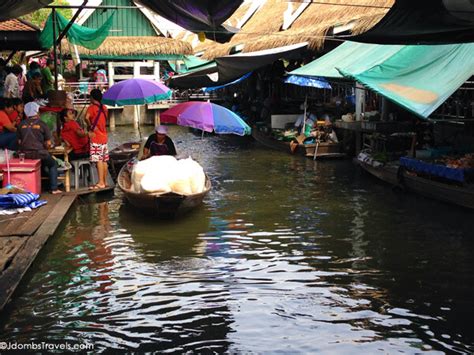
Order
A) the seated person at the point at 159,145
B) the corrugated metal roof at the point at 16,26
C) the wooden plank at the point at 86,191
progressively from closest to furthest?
the wooden plank at the point at 86,191
the seated person at the point at 159,145
the corrugated metal roof at the point at 16,26

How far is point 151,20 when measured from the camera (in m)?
28.1

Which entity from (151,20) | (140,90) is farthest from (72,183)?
(151,20)

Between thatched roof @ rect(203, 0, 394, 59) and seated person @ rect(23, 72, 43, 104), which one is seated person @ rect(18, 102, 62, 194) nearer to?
thatched roof @ rect(203, 0, 394, 59)

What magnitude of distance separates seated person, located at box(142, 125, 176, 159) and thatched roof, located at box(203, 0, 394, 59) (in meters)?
2.04

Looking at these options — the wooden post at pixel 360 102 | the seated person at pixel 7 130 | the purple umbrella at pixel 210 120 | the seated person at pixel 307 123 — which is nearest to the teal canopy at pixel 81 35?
the purple umbrella at pixel 210 120

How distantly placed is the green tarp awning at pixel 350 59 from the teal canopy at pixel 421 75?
0.37 meters

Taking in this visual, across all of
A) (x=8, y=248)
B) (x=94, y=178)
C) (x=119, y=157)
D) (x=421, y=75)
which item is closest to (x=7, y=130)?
(x=94, y=178)

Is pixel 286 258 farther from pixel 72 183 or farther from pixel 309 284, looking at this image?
pixel 72 183

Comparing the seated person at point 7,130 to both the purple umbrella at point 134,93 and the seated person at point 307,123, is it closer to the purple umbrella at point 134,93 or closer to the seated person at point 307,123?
the purple umbrella at point 134,93

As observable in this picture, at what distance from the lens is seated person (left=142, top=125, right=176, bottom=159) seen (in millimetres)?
9961

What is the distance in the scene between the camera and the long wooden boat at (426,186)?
8977mm

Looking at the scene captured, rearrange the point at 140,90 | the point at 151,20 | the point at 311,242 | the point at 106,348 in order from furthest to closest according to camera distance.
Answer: the point at 151,20 < the point at 140,90 < the point at 311,242 < the point at 106,348

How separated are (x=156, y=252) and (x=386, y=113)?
7.92m

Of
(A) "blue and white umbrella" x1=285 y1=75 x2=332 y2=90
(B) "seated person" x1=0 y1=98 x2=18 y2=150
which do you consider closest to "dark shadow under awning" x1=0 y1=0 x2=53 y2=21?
(B) "seated person" x1=0 y1=98 x2=18 y2=150
